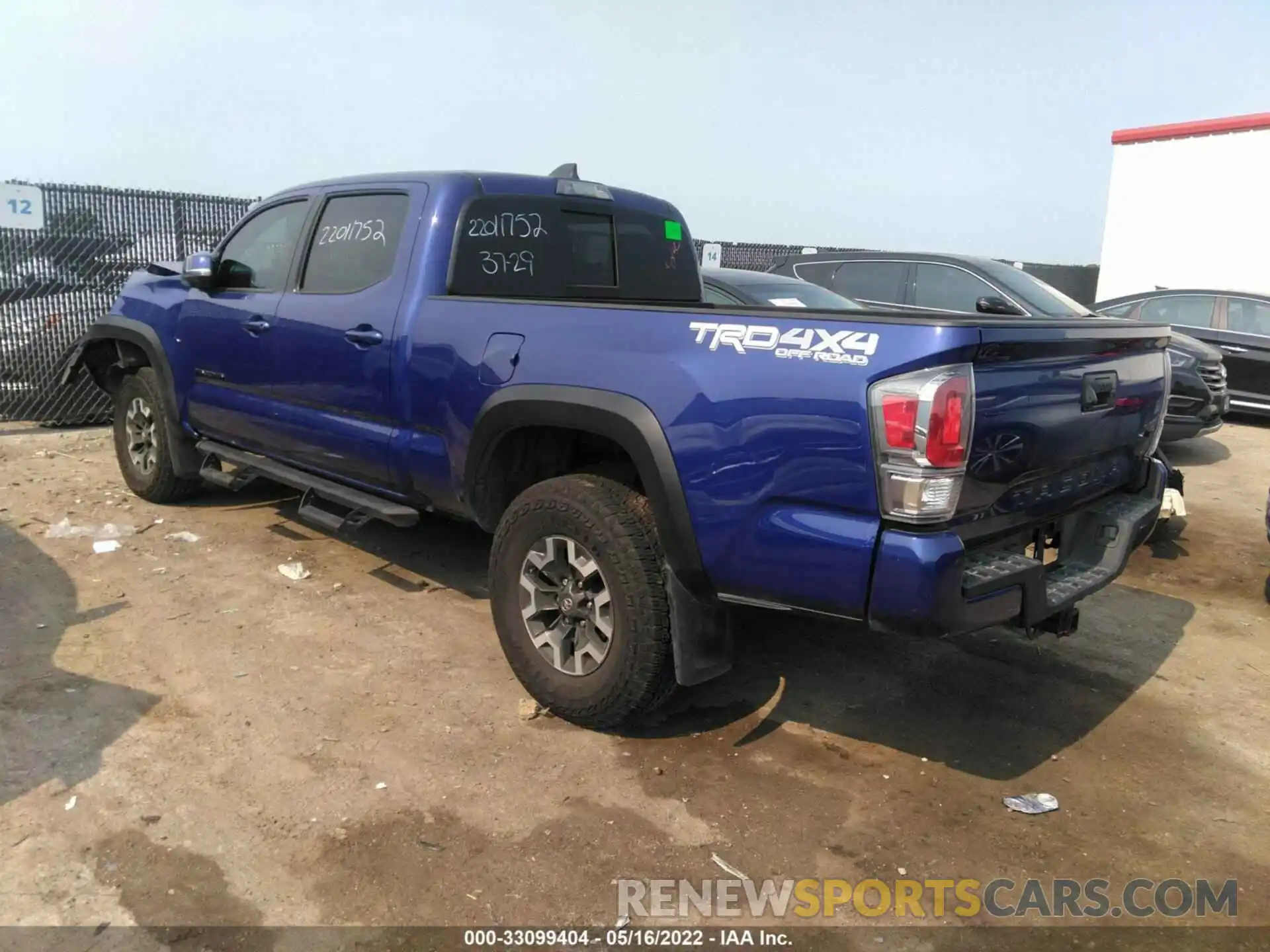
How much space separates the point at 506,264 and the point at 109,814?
258cm

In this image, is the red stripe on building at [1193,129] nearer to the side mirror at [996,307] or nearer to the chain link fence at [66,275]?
the side mirror at [996,307]

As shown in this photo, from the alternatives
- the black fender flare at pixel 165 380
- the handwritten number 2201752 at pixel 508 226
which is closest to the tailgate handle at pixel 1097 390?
the handwritten number 2201752 at pixel 508 226

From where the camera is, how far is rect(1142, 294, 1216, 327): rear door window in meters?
10.7

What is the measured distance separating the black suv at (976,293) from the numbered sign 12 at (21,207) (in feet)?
21.8

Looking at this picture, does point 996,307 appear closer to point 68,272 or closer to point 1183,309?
point 1183,309

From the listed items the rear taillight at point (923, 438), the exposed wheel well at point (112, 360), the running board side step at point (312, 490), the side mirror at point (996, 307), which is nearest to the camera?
the rear taillight at point (923, 438)

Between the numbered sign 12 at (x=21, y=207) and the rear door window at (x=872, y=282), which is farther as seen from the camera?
the rear door window at (x=872, y=282)

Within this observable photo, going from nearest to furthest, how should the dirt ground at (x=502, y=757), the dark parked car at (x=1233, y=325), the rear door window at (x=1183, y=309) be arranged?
the dirt ground at (x=502, y=757) < the dark parked car at (x=1233, y=325) < the rear door window at (x=1183, y=309)

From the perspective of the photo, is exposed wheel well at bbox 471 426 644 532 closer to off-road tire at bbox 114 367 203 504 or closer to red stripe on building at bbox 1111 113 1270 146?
off-road tire at bbox 114 367 203 504

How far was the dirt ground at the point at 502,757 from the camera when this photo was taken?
9.00 feet

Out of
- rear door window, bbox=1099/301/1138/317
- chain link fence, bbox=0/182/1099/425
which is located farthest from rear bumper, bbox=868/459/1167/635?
rear door window, bbox=1099/301/1138/317

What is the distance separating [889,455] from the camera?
2.58 metres

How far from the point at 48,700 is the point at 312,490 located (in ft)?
4.82

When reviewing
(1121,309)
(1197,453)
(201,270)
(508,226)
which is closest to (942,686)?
(508,226)
